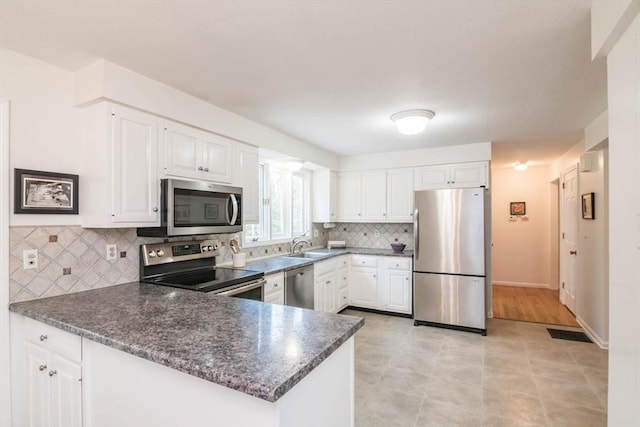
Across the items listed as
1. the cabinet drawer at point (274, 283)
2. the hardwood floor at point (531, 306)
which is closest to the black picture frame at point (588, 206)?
the hardwood floor at point (531, 306)

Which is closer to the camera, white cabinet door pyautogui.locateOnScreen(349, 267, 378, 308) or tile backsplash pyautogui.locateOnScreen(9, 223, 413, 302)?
tile backsplash pyautogui.locateOnScreen(9, 223, 413, 302)

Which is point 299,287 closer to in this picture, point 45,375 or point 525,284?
point 45,375

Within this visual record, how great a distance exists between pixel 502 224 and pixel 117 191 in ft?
21.6

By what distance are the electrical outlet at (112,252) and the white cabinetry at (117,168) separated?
237mm

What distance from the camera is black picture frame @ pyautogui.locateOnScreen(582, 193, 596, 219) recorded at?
12.2ft

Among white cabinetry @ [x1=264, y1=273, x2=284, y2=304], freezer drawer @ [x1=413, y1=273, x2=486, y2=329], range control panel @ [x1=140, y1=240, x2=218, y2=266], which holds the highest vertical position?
range control panel @ [x1=140, y1=240, x2=218, y2=266]

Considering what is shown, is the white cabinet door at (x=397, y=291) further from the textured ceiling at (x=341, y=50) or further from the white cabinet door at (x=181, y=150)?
the white cabinet door at (x=181, y=150)

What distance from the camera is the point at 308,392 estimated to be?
3.80 ft

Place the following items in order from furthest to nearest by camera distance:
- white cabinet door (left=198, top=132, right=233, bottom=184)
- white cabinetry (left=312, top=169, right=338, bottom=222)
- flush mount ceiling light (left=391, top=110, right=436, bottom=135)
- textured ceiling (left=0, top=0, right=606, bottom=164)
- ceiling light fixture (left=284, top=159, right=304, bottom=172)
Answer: white cabinetry (left=312, top=169, right=338, bottom=222) < ceiling light fixture (left=284, top=159, right=304, bottom=172) < flush mount ceiling light (left=391, top=110, right=436, bottom=135) < white cabinet door (left=198, top=132, right=233, bottom=184) < textured ceiling (left=0, top=0, right=606, bottom=164)

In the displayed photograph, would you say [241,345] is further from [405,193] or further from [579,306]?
[579,306]

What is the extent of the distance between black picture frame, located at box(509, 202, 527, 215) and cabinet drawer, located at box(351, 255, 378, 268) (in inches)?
139

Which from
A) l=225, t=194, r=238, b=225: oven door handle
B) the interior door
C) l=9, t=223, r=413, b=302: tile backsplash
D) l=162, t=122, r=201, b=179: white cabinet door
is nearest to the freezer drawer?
the interior door

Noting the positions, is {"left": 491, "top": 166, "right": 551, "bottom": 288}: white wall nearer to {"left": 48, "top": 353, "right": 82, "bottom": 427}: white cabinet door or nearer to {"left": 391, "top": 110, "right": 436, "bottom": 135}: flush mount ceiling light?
{"left": 391, "top": 110, "right": 436, "bottom": 135}: flush mount ceiling light

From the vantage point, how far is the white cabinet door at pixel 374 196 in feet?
15.6
